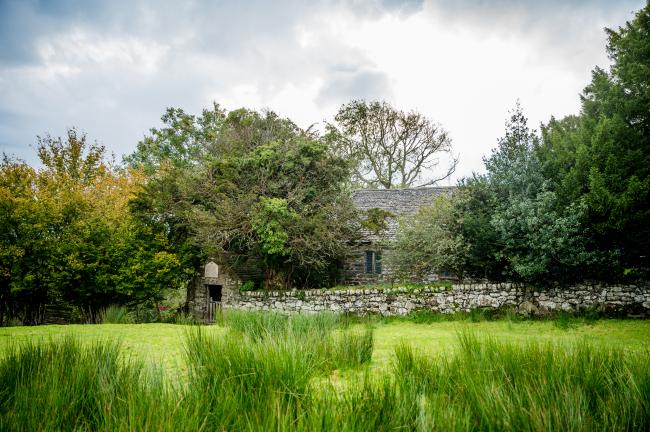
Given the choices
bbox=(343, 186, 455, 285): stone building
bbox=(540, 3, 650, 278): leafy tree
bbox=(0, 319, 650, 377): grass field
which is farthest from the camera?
bbox=(343, 186, 455, 285): stone building

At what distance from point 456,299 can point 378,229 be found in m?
7.50

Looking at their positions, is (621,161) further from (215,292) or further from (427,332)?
(215,292)

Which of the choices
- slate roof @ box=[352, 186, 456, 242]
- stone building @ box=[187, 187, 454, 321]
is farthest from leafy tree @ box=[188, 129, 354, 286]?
slate roof @ box=[352, 186, 456, 242]

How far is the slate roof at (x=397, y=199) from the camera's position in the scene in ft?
75.2

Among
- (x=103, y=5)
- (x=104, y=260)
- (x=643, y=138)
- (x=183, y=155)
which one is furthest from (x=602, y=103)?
(x=183, y=155)

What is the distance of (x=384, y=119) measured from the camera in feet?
106

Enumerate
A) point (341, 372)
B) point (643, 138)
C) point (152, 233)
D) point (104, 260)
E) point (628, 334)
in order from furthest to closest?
point (152, 233)
point (104, 260)
point (643, 138)
point (628, 334)
point (341, 372)

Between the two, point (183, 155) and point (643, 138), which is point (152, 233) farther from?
point (643, 138)

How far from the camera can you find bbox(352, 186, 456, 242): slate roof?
2292 centimetres

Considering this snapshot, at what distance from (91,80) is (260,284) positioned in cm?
1476

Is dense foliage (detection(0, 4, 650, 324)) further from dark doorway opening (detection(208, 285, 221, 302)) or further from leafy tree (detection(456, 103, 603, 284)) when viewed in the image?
dark doorway opening (detection(208, 285, 221, 302))

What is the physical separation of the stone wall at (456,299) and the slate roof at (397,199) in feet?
24.8

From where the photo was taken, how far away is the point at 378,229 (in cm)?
2067

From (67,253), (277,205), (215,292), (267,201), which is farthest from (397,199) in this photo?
(67,253)
